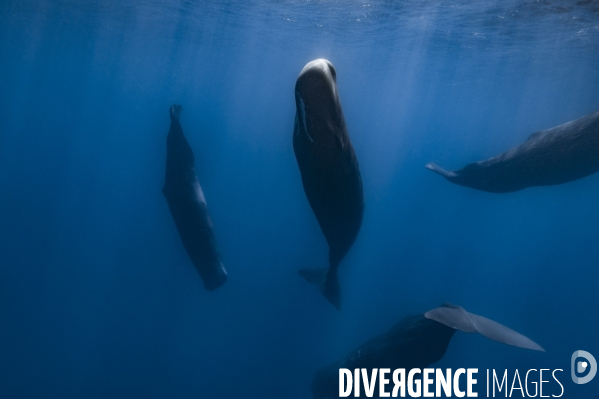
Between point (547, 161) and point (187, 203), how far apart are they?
25.6ft

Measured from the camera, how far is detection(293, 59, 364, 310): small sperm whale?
2.37 meters

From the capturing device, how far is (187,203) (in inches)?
293

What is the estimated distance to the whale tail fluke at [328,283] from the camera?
21.9ft

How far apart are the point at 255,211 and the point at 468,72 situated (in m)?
20.8

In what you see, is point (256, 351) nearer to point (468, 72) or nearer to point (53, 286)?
point (53, 286)

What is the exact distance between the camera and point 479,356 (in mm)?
19375

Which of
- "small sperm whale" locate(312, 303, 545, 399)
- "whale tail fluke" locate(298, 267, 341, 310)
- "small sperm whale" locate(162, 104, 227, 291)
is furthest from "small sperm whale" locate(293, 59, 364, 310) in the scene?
"small sperm whale" locate(162, 104, 227, 291)

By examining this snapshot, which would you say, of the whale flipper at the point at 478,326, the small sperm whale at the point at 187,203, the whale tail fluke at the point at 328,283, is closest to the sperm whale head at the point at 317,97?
the whale flipper at the point at 478,326

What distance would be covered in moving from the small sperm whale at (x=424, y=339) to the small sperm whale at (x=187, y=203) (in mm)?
3617

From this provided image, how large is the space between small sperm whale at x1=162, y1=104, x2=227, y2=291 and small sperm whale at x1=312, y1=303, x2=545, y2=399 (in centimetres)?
362

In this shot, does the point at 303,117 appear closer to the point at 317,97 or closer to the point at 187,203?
the point at 317,97

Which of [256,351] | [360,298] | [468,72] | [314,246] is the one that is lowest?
[256,351]

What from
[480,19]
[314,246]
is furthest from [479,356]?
[480,19]

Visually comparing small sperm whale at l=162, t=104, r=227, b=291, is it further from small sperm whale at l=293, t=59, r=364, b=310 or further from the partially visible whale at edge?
the partially visible whale at edge
